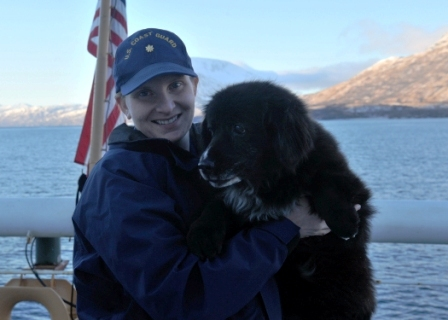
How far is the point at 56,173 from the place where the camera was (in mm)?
31750

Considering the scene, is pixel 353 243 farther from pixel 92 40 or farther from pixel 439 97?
pixel 439 97

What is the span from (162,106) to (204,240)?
621mm

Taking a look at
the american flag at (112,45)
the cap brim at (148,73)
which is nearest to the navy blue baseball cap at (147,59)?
the cap brim at (148,73)

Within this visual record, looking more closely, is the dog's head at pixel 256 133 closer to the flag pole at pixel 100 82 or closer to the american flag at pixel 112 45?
the flag pole at pixel 100 82

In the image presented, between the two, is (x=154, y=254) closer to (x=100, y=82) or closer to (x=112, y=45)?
(x=100, y=82)

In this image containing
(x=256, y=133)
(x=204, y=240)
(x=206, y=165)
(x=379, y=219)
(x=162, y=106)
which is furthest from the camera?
(x=379, y=219)

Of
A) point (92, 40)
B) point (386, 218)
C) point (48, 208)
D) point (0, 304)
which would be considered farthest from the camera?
point (92, 40)

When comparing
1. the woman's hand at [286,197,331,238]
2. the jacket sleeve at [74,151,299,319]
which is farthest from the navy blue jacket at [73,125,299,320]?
the woman's hand at [286,197,331,238]

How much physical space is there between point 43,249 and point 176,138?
9.14 feet

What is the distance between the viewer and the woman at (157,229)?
169cm

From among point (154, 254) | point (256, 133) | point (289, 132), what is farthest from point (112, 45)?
point (154, 254)

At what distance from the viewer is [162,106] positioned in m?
2.14

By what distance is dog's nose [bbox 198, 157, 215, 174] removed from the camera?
78.3 inches

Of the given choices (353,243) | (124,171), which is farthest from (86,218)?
(353,243)
